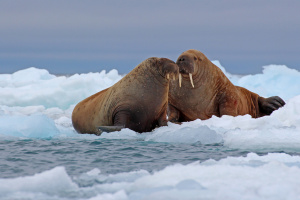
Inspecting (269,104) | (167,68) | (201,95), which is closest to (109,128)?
(167,68)

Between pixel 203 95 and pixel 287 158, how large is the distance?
4484 millimetres

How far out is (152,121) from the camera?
29.5ft

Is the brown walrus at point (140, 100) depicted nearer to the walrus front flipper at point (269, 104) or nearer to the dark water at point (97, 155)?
the dark water at point (97, 155)

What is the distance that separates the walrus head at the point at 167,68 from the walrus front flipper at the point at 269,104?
3.37 metres

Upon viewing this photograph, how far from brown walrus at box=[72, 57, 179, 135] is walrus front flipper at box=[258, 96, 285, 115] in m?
3.31

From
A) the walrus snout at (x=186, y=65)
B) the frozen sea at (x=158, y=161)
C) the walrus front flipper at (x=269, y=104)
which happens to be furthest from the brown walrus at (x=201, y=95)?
the walrus front flipper at (x=269, y=104)

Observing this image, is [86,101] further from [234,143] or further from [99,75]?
[99,75]

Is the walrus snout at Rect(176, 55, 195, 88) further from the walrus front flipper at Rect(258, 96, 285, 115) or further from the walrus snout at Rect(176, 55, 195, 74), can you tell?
the walrus front flipper at Rect(258, 96, 285, 115)

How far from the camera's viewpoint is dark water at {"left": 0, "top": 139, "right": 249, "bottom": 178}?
5.79 meters

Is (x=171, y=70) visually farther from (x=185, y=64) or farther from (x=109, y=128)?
(x=109, y=128)

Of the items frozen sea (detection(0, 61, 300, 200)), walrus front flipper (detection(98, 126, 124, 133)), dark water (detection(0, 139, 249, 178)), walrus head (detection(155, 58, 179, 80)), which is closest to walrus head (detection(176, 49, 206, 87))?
walrus head (detection(155, 58, 179, 80))

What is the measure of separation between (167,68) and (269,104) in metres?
3.62

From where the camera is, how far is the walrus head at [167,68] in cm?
884

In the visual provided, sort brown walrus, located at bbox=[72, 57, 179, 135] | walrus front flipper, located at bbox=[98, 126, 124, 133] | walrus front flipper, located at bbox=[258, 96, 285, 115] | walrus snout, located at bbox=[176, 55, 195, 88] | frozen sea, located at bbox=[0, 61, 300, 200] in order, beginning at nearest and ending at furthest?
frozen sea, located at bbox=[0, 61, 300, 200] < walrus front flipper, located at bbox=[98, 126, 124, 133] < brown walrus, located at bbox=[72, 57, 179, 135] < walrus snout, located at bbox=[176, 55, 195, 88] < walrus front flipper, located at bbox=[258, 96, 285, 115]
